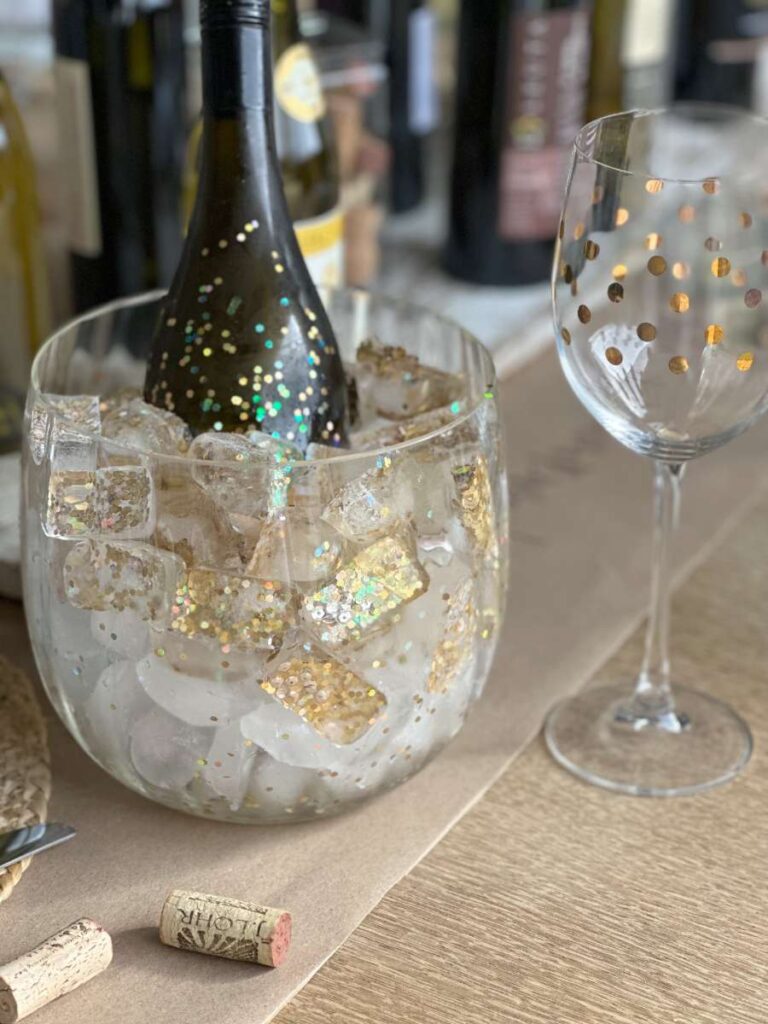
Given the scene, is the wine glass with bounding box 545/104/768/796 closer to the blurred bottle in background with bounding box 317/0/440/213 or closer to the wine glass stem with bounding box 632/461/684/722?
the wine glass stem with bounding box 632/461/684/722

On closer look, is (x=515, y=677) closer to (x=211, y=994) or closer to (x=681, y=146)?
(x=211, y=994)

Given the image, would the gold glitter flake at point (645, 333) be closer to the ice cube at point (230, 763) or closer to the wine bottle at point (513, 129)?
the ice cube at point (230, 763)

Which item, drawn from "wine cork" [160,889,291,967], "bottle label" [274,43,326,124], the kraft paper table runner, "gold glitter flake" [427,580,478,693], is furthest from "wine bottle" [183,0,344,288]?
"wine cork" [160,889,291,967]

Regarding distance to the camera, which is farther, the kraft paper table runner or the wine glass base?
the wine glass base

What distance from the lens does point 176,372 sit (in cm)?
74

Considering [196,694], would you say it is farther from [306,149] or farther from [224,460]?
[306,149]

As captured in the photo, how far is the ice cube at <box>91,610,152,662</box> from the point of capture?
0.62 meters

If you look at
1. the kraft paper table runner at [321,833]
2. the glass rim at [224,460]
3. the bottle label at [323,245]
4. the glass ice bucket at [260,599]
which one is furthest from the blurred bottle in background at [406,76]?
the glass ice bucket at [260,599]

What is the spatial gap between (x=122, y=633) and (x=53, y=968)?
143 millimetres

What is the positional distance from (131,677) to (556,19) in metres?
0.89

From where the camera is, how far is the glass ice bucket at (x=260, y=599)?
0.59m

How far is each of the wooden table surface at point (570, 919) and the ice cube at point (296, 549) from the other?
0.17m

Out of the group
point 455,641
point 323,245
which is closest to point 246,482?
point 455,641

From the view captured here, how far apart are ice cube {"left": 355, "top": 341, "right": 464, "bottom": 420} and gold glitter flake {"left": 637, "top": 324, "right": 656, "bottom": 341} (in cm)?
11
